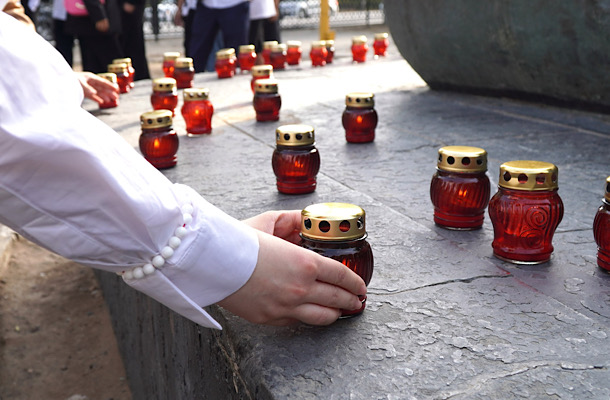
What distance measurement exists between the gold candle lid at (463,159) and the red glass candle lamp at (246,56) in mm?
3602

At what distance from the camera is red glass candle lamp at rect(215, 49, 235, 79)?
190 inches

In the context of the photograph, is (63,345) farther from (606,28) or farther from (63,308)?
(606,28)

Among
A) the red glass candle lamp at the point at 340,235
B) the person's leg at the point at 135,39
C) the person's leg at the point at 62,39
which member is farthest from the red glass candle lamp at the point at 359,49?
the red glass candle lamp at the point at 340,235

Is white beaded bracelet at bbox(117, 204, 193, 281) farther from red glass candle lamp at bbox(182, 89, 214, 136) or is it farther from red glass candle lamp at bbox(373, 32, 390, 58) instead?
red glass candle lamp at bbox(373, 32, 390, 58)

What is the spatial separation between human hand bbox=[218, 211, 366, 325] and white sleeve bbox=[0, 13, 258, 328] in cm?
3

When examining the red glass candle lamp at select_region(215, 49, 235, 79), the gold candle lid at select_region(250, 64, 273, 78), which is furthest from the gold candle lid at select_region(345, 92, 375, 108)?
the red glass candle lamp at select_region(215, 49, 235, 79)

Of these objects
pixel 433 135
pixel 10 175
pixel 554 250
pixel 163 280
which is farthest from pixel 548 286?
pixel 433 135

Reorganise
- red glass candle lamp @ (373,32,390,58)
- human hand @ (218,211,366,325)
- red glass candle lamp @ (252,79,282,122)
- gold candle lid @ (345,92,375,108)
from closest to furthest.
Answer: human hand @ (218,211,366,325)
gold candle lid @ (345,92,375,108)
red glass candle lamp @ (252,79,282,122)
red glass candle lamp @ (373,32,390,58)

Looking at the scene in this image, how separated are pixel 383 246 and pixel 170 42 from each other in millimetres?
14924

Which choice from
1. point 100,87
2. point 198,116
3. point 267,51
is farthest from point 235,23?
point 198,116

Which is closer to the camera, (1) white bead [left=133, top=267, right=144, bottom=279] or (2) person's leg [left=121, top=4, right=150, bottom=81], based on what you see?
(1) white bead [left=133, top=267, right=144, bottom=279]

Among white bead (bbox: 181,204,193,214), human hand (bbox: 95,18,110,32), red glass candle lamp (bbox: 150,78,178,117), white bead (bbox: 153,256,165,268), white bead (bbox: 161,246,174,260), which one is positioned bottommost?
red glass candle lamp (bbox: 150,78,178,117)

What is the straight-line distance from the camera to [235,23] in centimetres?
534

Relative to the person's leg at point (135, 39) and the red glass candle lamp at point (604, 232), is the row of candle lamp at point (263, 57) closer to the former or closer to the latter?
the person's leg at point (135, 39)
